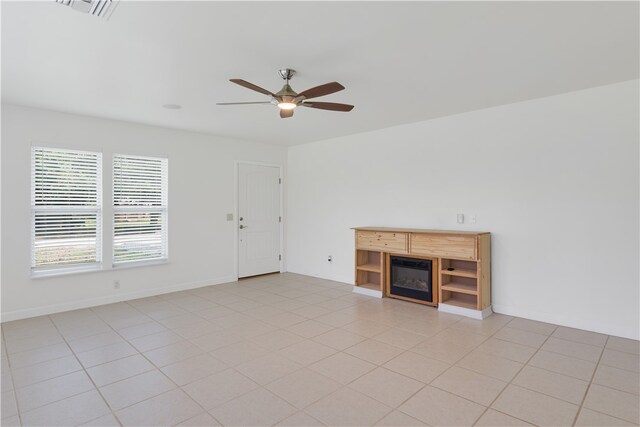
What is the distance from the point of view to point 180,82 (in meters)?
3.42

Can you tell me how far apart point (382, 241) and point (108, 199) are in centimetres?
383

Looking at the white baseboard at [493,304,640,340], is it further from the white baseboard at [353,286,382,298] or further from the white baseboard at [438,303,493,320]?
the white baseboard at [353,286,382,298]

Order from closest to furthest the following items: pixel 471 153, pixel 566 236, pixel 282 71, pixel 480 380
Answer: pixel 480 380
pixel 282 71
pixel 566 236
pixel 471 153

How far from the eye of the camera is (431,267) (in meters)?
4.67

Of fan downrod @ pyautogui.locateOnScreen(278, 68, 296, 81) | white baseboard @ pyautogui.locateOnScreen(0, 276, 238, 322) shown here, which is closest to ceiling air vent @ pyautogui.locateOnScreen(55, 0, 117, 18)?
fan downrod @ pyautogui.locateOnScreen(278, 68, 296, 81)

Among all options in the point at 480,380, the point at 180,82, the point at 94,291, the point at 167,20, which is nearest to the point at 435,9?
the point at 167,20

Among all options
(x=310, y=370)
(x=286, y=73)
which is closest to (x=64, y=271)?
(x=310, y=370)

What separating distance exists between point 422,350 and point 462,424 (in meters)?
1.11

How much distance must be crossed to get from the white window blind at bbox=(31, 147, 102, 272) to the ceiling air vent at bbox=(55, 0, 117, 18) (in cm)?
297

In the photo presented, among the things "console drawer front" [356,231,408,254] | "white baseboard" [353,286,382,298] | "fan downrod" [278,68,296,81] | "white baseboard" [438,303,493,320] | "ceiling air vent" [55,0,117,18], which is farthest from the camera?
"white baseboard" [353,286,382,298]

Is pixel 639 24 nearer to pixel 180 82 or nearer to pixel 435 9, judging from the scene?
pixel 435 9

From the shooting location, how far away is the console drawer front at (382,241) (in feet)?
16.0

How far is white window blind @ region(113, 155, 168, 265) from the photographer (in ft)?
16.3

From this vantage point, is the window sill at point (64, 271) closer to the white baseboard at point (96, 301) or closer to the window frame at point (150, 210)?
the window frame at point (150, 210)
